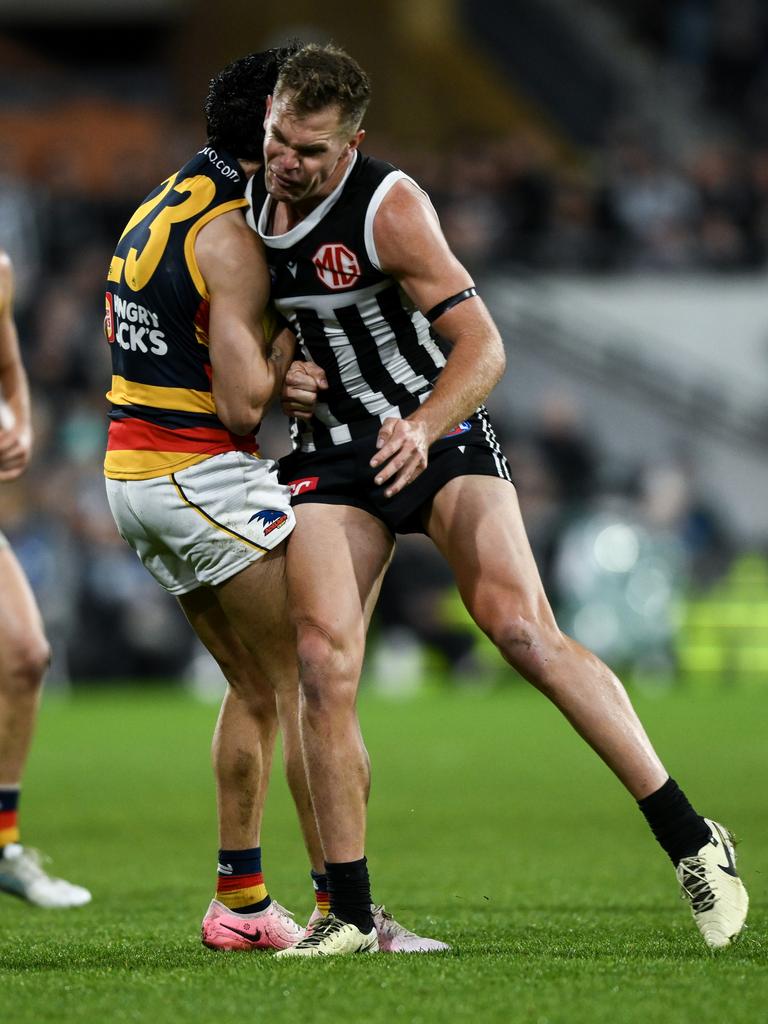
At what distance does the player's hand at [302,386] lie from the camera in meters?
4.73

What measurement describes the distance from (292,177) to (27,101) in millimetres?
19485

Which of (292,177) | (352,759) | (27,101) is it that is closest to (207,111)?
(292,177)

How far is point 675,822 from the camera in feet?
14.6

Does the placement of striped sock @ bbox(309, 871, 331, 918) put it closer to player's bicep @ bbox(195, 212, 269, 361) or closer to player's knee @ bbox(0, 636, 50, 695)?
player's bicep @ bbox(195, 212, 269, 361)

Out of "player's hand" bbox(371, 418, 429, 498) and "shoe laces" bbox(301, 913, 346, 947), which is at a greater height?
"player's hand" bbox(371, 418, 429, 498)

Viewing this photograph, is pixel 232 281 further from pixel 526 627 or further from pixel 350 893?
pixel 350 893

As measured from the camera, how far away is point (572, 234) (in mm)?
19172

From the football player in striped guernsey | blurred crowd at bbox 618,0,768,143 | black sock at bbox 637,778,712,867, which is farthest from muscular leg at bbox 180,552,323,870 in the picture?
blurred crowd at bbox 618,0,768,143

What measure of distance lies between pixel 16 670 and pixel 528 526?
10.1 meters

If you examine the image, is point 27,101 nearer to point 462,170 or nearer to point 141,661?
point 462,170

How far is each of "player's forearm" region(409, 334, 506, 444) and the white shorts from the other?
0.54 m

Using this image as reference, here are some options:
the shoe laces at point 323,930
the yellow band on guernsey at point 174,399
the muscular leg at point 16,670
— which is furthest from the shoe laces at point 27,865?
the yellow band on guernsey at point 174,399

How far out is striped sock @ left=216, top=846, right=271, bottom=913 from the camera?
15.9ft

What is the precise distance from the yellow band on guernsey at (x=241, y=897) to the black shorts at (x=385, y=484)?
3.55 ft
